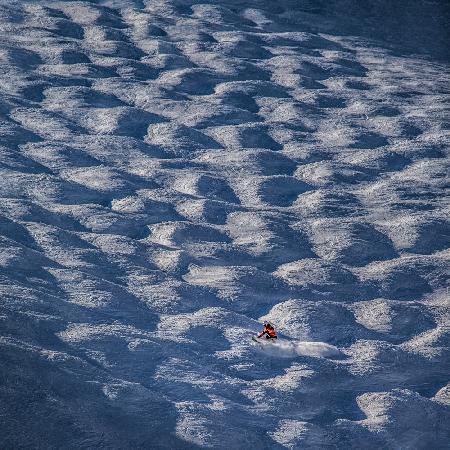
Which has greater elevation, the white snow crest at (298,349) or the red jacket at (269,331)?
the red jacket at (269,331)

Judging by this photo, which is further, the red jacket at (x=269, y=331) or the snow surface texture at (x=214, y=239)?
the red jacket at (x=269, y=331)

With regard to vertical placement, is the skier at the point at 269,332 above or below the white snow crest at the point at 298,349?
above

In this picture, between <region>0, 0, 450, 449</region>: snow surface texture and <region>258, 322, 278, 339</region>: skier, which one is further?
<region>258, 322, 278, 339</region>: skier

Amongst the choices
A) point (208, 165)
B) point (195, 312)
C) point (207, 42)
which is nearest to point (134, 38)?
point (207, 42)

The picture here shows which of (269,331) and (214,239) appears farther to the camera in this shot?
(214,239)

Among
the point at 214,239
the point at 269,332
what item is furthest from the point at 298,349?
the point at 214,239

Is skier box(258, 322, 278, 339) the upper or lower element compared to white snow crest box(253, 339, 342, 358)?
upper

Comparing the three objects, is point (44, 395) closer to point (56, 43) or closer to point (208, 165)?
point (208, 165)

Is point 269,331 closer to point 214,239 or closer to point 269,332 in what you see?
point 269,332
